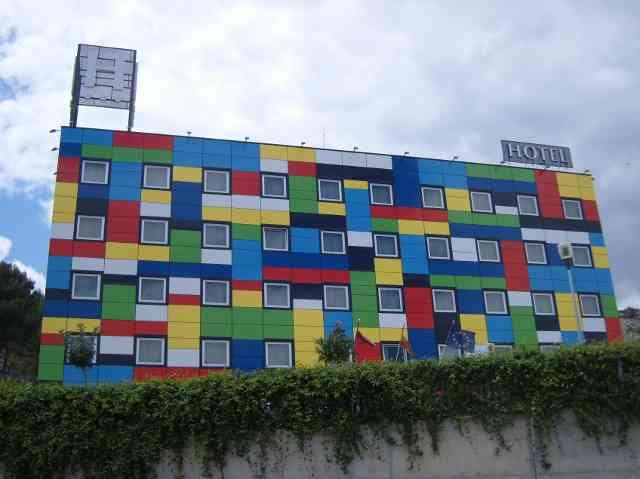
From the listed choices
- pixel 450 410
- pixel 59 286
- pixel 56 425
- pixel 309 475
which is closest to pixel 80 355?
pixel 59 286

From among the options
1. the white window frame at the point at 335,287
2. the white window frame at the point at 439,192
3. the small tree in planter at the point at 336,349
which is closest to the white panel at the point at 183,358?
the white window frame at the point at 335,287

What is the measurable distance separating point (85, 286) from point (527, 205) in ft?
86.2

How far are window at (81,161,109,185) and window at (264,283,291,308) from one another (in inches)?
400

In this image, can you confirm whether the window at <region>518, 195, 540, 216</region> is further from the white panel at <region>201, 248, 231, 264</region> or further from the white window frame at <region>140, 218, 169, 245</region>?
the white window frame at <region>140, 218, 169, 245</region>

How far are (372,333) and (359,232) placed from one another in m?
5.82

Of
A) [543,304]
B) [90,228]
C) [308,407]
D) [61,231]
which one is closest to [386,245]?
[543,304]

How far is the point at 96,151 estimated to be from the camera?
3956 cm

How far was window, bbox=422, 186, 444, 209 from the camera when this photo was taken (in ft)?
144

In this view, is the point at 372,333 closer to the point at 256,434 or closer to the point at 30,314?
the point at 256,434

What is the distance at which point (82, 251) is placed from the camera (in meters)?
37.5

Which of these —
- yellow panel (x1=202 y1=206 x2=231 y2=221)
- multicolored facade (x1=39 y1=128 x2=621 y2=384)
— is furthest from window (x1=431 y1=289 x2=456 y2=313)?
yellow panel (x1=202 y1=206 x2=231 y2=221)

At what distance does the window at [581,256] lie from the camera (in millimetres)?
45625

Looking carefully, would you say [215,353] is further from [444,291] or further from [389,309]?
[444,291]

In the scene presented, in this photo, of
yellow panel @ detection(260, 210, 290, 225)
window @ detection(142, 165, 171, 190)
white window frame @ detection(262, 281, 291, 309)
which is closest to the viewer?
white window frame @ detection(262, 281, 291, 309)
